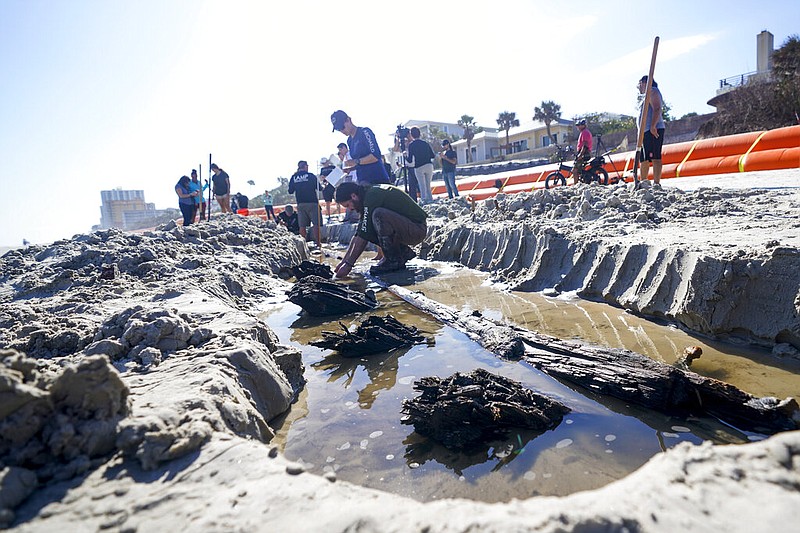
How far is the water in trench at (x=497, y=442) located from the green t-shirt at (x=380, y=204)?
2675 mm

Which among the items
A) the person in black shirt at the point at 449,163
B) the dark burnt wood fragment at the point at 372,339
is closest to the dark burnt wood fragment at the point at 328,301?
the dark burnt wood fragment at the point at 372,339

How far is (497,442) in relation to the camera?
2.24 meters

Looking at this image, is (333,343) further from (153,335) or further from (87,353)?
(87,353)

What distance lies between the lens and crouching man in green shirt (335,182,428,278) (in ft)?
21.3

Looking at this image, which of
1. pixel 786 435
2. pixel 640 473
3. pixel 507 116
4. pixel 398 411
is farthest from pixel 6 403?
pixel 507 116

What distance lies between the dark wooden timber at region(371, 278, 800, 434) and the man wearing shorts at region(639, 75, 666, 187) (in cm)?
479

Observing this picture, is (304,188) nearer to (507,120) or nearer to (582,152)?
(582,152)

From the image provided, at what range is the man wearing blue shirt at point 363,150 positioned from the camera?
699cm

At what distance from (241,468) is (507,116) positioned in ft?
164

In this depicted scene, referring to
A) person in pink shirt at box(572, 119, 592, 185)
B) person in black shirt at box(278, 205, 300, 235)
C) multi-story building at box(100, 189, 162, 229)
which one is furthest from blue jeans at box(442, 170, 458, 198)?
multi-story building at box(100, 189, 162, 229)

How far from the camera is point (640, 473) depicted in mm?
1332

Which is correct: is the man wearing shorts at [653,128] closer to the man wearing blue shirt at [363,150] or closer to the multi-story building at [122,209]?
the man wearing blue shirt at [363,150]

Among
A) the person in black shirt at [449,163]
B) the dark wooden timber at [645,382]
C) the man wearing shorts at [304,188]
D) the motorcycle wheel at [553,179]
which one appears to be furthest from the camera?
the person in black shirt at [449,163]

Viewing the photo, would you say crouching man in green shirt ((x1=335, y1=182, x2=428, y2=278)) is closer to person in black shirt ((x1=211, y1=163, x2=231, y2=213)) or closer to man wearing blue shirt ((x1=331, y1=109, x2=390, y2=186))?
man wearing blue shirt ((x1=331, y1=109, x2=390, y2=186))
